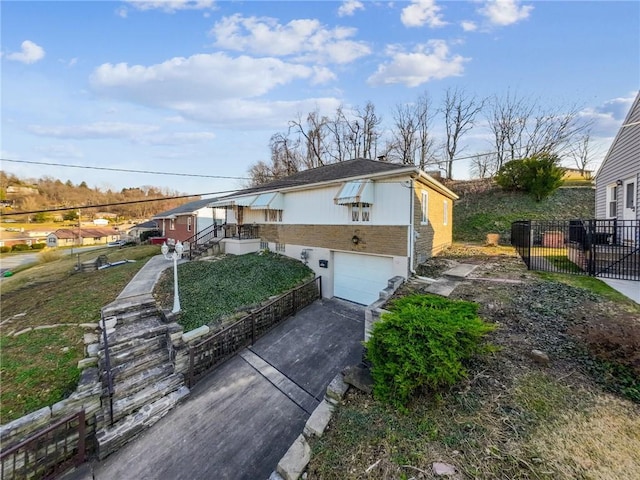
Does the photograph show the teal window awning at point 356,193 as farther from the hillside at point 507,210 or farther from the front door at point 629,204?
the hillside at point 507,210

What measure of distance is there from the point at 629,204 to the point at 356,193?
10460 mm

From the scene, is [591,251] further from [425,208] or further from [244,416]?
[244,416]

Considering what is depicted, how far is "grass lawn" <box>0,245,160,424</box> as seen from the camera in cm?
547

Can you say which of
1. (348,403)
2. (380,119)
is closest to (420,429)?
(348,403)

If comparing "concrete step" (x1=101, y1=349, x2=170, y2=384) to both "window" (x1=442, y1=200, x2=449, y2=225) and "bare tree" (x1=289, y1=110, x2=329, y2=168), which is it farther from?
"bare tree" (x1=289, y1=110, x2=329, y2=168)

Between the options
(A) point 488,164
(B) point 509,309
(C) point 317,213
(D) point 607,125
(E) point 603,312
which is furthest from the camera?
(A) point 488,164

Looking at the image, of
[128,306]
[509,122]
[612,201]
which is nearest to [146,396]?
[128,306]

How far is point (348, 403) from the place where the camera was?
174 inches

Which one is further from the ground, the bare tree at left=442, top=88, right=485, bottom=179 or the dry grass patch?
the bare tree at left=442, top=88, right=485, bottom=179

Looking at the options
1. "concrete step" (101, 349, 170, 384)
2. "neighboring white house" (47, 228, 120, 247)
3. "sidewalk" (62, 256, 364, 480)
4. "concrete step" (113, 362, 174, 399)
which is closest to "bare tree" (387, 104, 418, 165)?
"sidewalk" (62, 256, 364, 480)

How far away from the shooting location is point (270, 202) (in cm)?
1412

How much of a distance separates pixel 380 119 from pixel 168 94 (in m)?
27.1

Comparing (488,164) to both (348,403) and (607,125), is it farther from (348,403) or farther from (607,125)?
(348,403)

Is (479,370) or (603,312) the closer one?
(479,370)
